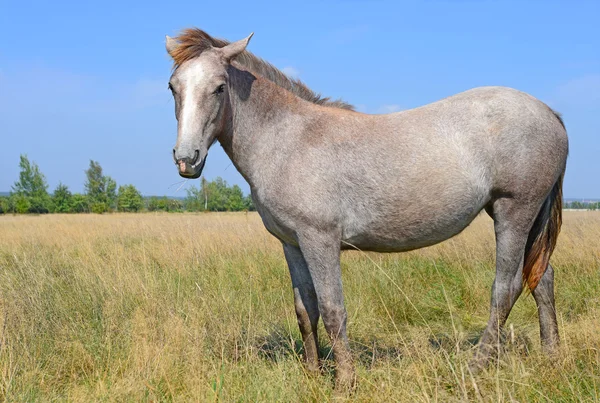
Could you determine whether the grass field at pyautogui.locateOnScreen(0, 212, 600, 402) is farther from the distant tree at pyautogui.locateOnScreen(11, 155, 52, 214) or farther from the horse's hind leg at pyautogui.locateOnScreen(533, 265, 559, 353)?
the distant tree at pyautogui.locateOnScreen(11, 155, 52, 214)

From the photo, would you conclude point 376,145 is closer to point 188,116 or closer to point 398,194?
point 398,194

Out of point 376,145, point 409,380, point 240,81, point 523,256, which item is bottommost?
point 409,380

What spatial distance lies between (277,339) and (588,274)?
4671 mm

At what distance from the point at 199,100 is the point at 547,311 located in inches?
134

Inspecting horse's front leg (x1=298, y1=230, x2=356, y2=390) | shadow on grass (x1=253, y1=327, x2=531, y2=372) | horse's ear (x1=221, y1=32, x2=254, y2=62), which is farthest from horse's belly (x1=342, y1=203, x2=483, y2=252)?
horse's ear (x1=221, y1=32, x2=254, y2=62)

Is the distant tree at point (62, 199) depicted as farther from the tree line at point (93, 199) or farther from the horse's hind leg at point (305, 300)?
the horse's hind leg at point (305, 300)

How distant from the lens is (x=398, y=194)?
352 centimetres

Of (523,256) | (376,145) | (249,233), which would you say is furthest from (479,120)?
(249,233)

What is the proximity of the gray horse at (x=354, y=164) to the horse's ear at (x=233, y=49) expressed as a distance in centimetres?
1

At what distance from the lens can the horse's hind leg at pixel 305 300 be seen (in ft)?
12.6

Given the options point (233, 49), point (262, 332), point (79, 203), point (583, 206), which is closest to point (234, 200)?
point (79, 203)

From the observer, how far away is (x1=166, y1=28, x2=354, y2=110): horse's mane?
3.53 metres

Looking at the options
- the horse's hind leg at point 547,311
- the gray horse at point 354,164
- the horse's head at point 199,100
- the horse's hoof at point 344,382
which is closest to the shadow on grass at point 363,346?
the horse's hind leg at point 547,311

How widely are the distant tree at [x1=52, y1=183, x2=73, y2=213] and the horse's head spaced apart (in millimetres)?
70832
